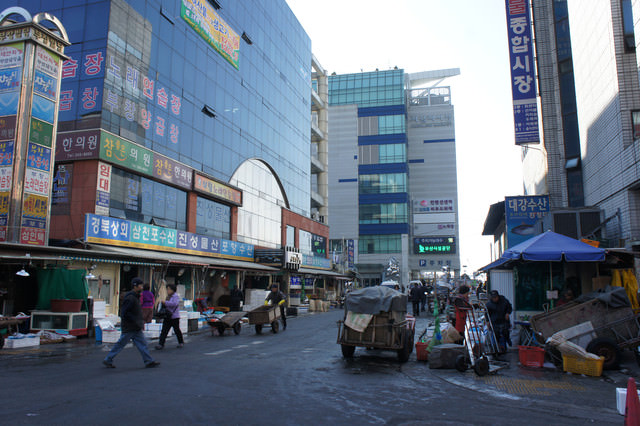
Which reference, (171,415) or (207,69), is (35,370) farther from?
(207,69)

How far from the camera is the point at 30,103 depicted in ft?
50.0

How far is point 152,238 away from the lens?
22953 mm

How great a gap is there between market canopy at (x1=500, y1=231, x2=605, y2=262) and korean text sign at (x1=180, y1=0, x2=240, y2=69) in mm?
24025

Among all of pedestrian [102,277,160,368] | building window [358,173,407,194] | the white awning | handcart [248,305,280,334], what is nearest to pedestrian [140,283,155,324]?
the white awning

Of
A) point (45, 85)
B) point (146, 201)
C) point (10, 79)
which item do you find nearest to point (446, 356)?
point (45, 85)

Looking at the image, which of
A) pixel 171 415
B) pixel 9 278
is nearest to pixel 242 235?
pixel 9 278

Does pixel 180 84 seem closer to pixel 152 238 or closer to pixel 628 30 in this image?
pixel 152 238

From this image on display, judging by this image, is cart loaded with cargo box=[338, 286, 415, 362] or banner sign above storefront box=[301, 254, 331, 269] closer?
cart loaded with cargo box=[338, 286, 415, 362]

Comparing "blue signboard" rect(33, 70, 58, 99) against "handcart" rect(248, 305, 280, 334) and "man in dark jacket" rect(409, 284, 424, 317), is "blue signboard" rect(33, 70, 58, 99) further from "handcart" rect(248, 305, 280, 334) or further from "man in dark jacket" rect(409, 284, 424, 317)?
"man in dark jacket" rect(409, 284, 424, 317)

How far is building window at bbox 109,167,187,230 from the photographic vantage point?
70.9ft

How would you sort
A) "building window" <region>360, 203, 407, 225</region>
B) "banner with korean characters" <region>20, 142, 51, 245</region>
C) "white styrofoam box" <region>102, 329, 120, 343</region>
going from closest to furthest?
"white styrofoam box" <region>102, 329, 120, 343</region>
"banner with korean characters" <region>20, 142, 51, 245</region>
"building window" <region>360, 203, 407, 225</region>

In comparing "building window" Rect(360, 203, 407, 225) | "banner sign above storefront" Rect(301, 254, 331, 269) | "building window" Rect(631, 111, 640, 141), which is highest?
"building window" Rect(360, 203, 407, 225)

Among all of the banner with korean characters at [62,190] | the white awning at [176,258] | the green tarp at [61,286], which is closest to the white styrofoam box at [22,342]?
the green tarp at [61,286]

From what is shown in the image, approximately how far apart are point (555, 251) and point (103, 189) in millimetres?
17582
